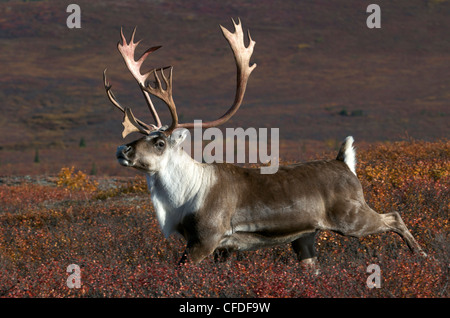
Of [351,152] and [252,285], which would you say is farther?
[351,152]

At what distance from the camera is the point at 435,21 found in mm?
77375

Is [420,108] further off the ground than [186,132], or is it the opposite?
[186,132]

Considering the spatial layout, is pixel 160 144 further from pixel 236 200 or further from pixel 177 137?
pixel 236 200

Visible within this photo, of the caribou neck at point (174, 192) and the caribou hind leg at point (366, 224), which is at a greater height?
the caribou neck at point (174, 192)

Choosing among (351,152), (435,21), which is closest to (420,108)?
(435,21)

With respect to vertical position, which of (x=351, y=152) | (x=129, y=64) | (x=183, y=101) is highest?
(x=129, y=64)

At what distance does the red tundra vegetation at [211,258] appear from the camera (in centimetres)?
537

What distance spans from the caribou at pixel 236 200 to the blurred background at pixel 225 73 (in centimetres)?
2179

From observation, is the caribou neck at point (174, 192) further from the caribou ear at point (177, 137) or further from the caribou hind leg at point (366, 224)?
the caribou hind leg at point (366, 224)

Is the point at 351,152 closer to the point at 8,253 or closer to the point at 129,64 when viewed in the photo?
the point at 129,64

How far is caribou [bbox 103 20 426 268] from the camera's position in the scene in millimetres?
5977

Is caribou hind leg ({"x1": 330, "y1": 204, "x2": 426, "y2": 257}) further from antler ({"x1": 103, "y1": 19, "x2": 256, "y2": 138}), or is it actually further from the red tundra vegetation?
antler ({"x1": 103, "y1": 19, "x2": 256, "y2": 138})

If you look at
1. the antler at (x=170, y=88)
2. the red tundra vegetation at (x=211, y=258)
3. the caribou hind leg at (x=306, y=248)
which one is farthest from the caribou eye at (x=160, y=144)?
the caribou hind leg at (x=306, y=248)
